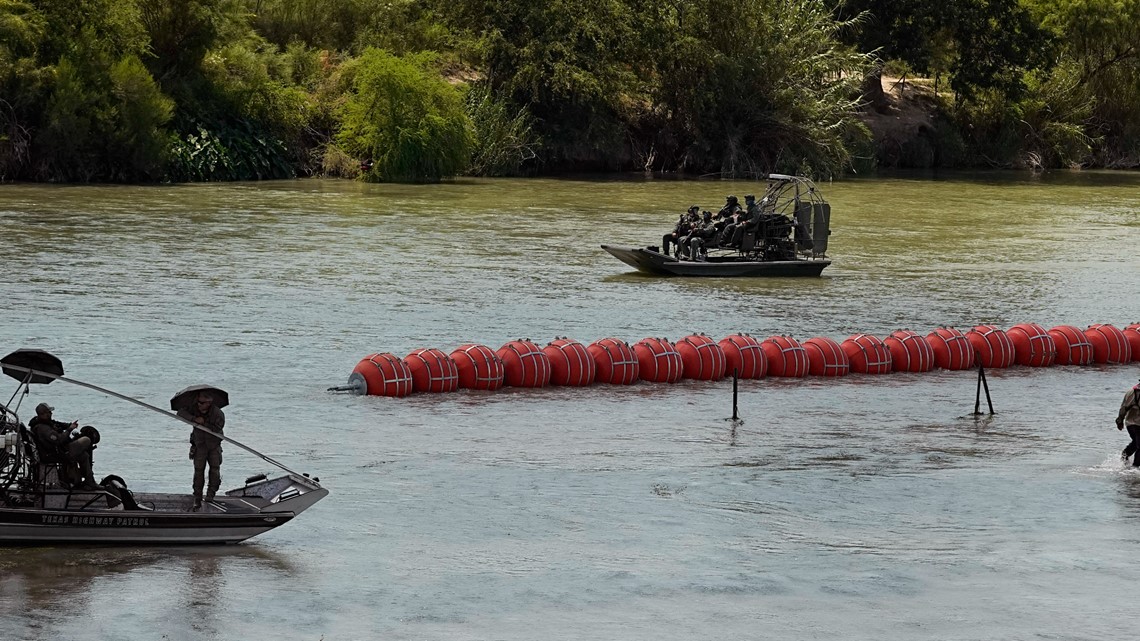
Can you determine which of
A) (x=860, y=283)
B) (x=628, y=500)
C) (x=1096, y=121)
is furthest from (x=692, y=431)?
(x=1096, y=121)

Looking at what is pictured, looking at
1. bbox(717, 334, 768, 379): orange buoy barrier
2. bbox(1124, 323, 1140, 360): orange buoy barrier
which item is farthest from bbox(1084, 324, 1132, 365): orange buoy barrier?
bbox(717, 334, 768, 379): orange buoy barrier

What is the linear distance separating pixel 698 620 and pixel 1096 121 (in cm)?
Answer: 6998

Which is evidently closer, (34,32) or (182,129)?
(34,32)

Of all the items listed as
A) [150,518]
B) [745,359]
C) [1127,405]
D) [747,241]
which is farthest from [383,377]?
[747,241]

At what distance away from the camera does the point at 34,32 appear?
52344mm

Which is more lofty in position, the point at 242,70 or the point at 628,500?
the point at 242,70

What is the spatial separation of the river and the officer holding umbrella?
773mm

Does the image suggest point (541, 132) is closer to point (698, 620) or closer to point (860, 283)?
point (860, 283)

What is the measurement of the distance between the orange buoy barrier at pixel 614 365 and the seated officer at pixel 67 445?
10.4 m

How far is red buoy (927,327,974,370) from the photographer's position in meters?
26.5

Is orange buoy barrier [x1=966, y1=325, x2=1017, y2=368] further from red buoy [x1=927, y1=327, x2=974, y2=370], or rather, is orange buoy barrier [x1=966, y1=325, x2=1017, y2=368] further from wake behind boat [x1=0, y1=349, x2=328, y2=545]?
wake behind boat [x1=0, y1=349, x2=328, y2=545]

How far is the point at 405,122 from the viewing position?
186ft

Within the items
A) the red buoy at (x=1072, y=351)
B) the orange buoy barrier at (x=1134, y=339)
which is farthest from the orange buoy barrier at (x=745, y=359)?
the orange buoy barrier at (x=1134, y=339)

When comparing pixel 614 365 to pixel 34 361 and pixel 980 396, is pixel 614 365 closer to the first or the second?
pixel 980 396
